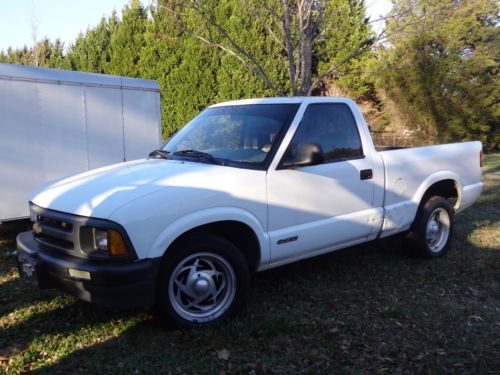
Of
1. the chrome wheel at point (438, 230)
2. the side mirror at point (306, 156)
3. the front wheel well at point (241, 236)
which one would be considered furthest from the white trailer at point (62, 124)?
the chrome wheel at point (438, 230)

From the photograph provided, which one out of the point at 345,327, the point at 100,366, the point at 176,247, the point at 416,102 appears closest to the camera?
the point at 100,366

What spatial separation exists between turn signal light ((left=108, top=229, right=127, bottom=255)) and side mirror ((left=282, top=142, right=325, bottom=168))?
1.56 meters

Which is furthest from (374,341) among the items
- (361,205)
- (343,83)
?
(343,83)

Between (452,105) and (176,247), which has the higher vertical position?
(452,105)

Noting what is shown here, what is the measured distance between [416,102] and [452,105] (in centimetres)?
138

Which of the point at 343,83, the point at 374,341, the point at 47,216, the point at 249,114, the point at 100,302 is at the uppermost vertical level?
the point at 343,83

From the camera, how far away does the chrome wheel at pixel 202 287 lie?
3.62 metres

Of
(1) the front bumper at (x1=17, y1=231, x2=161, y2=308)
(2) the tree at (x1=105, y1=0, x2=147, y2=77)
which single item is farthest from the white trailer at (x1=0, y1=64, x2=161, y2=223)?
(2) the tree at (x1=105, y1=0, x2=147, y2=77)

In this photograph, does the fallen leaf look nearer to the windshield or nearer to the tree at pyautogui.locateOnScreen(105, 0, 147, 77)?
the windshield

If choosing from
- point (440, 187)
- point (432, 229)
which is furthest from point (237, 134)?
point (440, 187)

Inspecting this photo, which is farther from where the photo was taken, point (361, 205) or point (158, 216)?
point (361, 205)

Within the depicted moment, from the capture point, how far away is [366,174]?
470 centimetres

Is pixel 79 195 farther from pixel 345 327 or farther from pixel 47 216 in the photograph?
pixel 345 327

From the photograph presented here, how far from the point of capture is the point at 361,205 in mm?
4676
